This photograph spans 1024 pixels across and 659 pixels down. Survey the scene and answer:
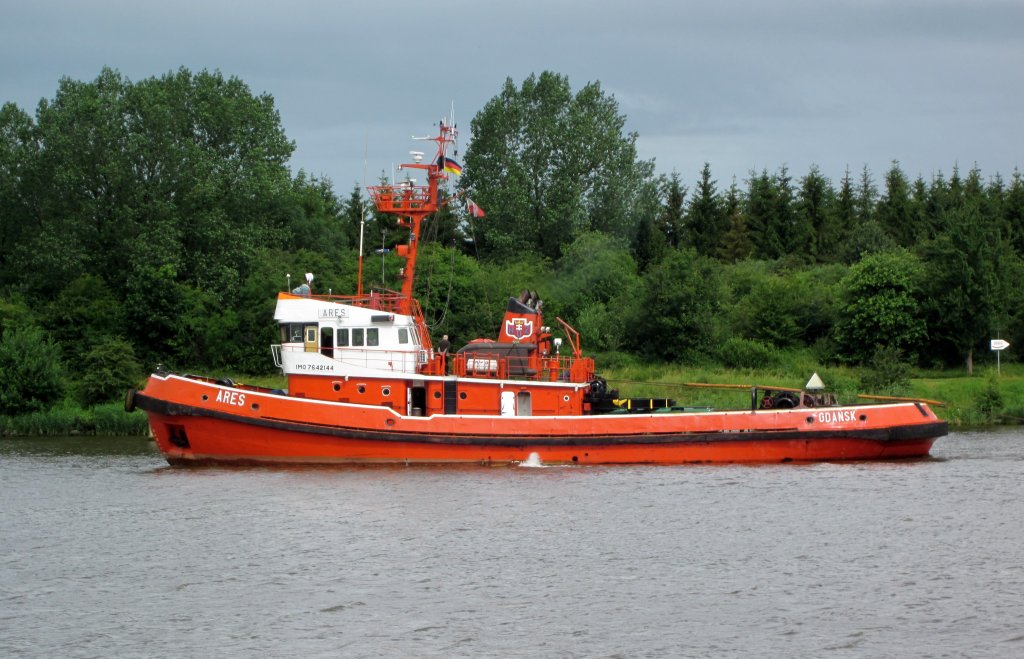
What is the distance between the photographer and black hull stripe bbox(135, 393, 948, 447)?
31.3 metres

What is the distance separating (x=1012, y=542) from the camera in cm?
2272

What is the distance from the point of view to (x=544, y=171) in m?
61.7

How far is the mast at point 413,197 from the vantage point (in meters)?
33.2

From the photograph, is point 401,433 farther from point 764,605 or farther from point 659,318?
point 659,318

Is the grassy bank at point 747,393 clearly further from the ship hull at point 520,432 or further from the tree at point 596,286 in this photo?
the ship hull at point 520,432

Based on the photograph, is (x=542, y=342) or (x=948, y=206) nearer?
(x=542, y=342)

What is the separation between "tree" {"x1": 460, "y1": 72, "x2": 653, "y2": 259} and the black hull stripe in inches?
1159

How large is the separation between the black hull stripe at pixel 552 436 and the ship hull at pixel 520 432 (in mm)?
23

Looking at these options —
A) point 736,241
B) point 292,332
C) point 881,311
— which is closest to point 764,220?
point 736,241

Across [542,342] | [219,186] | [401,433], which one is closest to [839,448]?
[542,342]

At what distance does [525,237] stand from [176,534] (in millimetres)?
38386

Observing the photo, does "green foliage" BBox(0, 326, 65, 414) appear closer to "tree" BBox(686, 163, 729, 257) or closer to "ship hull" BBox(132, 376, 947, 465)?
"ship hull" BBox(132, 376, 947, 465)

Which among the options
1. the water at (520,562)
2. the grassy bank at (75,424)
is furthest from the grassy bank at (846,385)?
the grassy bank at (75,424)

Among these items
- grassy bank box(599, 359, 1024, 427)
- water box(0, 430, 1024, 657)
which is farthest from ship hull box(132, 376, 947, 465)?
grassy bank box(599, 359, 1024, 427)
